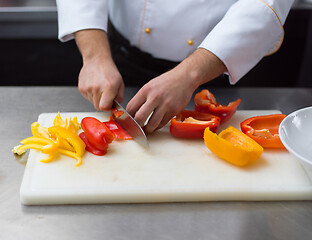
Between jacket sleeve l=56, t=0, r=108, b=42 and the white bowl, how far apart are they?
2.14 feet

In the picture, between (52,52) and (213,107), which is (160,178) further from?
(52,52)

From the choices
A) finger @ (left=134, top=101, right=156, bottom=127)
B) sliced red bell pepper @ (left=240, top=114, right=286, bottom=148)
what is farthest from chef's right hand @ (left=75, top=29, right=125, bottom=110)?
sliced red bell pepper @ (left=240, top=114, right=286, bottom=148)

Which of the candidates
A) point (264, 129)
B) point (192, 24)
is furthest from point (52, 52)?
point (264, 129)

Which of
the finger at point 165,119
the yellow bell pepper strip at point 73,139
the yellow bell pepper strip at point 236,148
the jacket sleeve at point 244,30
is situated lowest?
the yellow bell pepper strip at point 73,139

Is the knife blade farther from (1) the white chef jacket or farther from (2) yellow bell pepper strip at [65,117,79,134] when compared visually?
(1) the white chef jacket

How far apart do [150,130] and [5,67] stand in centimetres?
138

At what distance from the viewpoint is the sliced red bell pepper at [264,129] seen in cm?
99

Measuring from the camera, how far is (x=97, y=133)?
3.18ft

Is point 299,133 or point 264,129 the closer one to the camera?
point 299,133

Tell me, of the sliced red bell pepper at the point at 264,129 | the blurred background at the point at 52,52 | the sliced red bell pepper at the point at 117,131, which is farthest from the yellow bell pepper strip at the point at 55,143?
the blurred background at the point at 52,52

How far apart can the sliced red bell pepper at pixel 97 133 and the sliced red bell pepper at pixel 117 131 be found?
0.04 m

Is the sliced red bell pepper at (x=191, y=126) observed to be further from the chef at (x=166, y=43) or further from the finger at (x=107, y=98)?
the finger at (x=107, y=98)

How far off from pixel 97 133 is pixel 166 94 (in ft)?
0.68

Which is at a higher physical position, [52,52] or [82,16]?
[82,16]
